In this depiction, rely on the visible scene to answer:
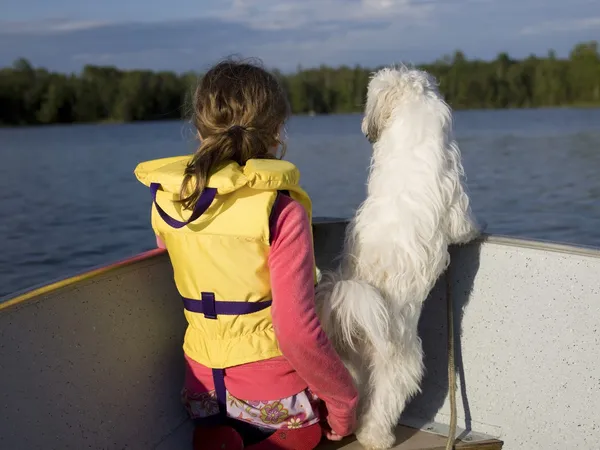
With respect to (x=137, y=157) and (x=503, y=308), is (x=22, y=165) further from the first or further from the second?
(x=503, y=308)

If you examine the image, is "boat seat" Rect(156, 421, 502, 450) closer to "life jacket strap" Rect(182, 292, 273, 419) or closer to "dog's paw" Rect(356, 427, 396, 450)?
"dog's paw" Rect(356, 427, 396, 450)

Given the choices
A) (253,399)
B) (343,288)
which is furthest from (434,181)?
(253,399)

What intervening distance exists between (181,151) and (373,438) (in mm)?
25013

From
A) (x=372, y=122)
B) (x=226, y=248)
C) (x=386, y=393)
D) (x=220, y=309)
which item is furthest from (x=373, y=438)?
(x=372, y=122)

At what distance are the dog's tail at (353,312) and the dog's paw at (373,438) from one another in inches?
14.7

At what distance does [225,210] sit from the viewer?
2.17 m

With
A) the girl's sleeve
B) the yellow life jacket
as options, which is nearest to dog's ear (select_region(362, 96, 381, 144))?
the yellow life jacket

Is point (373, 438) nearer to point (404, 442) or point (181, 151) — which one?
point (404, 442)

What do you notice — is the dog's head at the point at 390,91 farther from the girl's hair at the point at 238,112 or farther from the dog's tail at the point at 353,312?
the dog's tail at the point at 353,312

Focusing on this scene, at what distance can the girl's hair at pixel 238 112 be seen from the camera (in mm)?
2223

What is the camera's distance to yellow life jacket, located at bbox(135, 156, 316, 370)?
2119 millimetres

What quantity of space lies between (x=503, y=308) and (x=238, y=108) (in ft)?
4.49

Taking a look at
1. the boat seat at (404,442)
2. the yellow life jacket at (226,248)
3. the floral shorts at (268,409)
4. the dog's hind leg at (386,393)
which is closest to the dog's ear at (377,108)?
the yellow life jacket at (226,248)

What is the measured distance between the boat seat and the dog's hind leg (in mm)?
83
